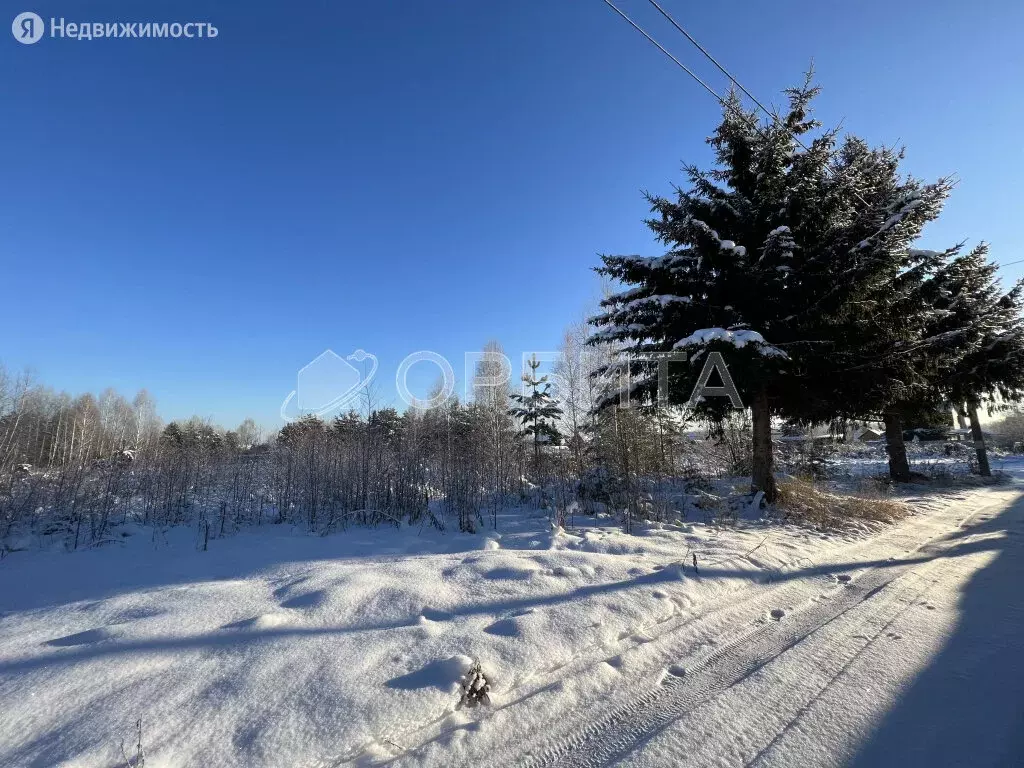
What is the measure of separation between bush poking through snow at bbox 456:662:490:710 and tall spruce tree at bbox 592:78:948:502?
5.70 metres

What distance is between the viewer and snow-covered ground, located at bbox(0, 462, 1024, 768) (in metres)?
1.76

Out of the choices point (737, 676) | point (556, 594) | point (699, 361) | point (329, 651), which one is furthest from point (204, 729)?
point (699, 361)

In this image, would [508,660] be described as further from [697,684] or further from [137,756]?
[137,756]

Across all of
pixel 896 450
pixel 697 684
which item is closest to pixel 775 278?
pixel 697 684

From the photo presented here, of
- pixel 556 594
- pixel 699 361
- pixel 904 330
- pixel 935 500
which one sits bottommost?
pixel 935 500

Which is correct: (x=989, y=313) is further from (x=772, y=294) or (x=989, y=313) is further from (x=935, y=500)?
(x=772, y=294)

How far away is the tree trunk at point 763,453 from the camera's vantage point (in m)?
7.62

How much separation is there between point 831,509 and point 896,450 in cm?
925

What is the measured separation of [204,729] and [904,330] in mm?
10937

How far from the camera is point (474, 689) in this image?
2.07 meters

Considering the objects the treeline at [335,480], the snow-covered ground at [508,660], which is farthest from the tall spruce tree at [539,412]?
the snow-covered ground at [508,660]

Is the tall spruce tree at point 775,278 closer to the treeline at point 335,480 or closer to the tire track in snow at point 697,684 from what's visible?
the treeline at point 335,480

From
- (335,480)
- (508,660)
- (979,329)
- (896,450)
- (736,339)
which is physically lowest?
(508,660)

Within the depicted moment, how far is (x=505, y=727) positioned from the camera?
1.91 metres
